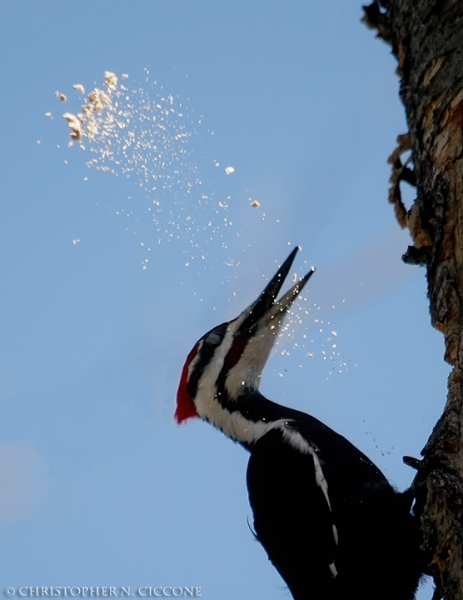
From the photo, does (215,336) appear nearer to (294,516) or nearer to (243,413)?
(243,413)

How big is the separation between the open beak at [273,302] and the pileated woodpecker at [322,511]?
2.5 inches

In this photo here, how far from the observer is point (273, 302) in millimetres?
3779

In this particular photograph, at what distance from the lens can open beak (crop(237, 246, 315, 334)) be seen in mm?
3660

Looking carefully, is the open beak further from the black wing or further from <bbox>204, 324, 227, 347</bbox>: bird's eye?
the black wing

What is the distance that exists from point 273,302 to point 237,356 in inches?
11.6

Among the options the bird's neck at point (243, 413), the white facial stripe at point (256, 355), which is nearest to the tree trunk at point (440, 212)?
the bird's neck at point (243, 413)

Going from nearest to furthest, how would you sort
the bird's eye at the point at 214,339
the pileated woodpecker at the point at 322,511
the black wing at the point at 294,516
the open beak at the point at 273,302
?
the pileated woodpecker at the point at 322,511 → the black wing at the point at 294,516 → the open beak at the point at 273,302 → the bird's eye at the point at 214,339

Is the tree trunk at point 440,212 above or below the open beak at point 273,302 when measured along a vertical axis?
below

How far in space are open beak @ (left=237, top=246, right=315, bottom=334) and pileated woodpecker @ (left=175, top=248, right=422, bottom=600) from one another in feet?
0.21

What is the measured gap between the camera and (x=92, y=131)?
343 cm

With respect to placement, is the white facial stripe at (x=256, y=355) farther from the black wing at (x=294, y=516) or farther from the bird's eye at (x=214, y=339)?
the black wing at (x=294, y=516)

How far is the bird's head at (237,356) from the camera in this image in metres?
3.69

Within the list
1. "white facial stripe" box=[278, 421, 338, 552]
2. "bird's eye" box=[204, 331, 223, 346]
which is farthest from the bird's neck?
"bird's eye" box=[204, 331, 223, 346]

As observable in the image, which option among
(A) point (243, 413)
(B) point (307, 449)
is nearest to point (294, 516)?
(B) point (307, 449)
